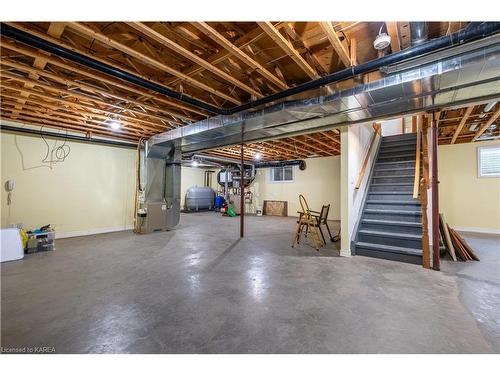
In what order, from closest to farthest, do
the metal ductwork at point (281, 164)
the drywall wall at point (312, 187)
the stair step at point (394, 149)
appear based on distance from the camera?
the stair step at point (394, 149) < the drywall wall at point (312, 187) < the metal ductwork at point (281, 164)

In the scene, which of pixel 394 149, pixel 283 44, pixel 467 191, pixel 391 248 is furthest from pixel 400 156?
pixel 283 44

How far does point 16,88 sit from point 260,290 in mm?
4438

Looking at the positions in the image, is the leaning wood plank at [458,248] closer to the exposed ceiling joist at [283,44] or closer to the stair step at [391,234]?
the stair step at [391,234]

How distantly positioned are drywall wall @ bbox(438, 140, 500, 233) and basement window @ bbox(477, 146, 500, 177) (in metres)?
0.09

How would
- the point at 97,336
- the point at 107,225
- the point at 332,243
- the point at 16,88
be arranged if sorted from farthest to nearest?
the point at 107,225, the point at 332,243, the point at 16,88, the point at 97,336

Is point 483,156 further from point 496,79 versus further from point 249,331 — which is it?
point 249,331

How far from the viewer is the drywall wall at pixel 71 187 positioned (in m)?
4.67

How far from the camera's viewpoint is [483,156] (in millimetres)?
6055

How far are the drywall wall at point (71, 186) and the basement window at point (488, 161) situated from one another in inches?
400

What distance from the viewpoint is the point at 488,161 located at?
236 inches

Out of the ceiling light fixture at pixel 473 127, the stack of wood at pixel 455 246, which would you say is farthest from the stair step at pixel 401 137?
the stack of wood at pixel 455 246

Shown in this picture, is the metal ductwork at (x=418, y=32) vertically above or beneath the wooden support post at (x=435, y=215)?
above

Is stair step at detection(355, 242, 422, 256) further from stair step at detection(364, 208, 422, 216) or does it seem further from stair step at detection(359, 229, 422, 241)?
stair step at detection(364, 208, 422, 216)
